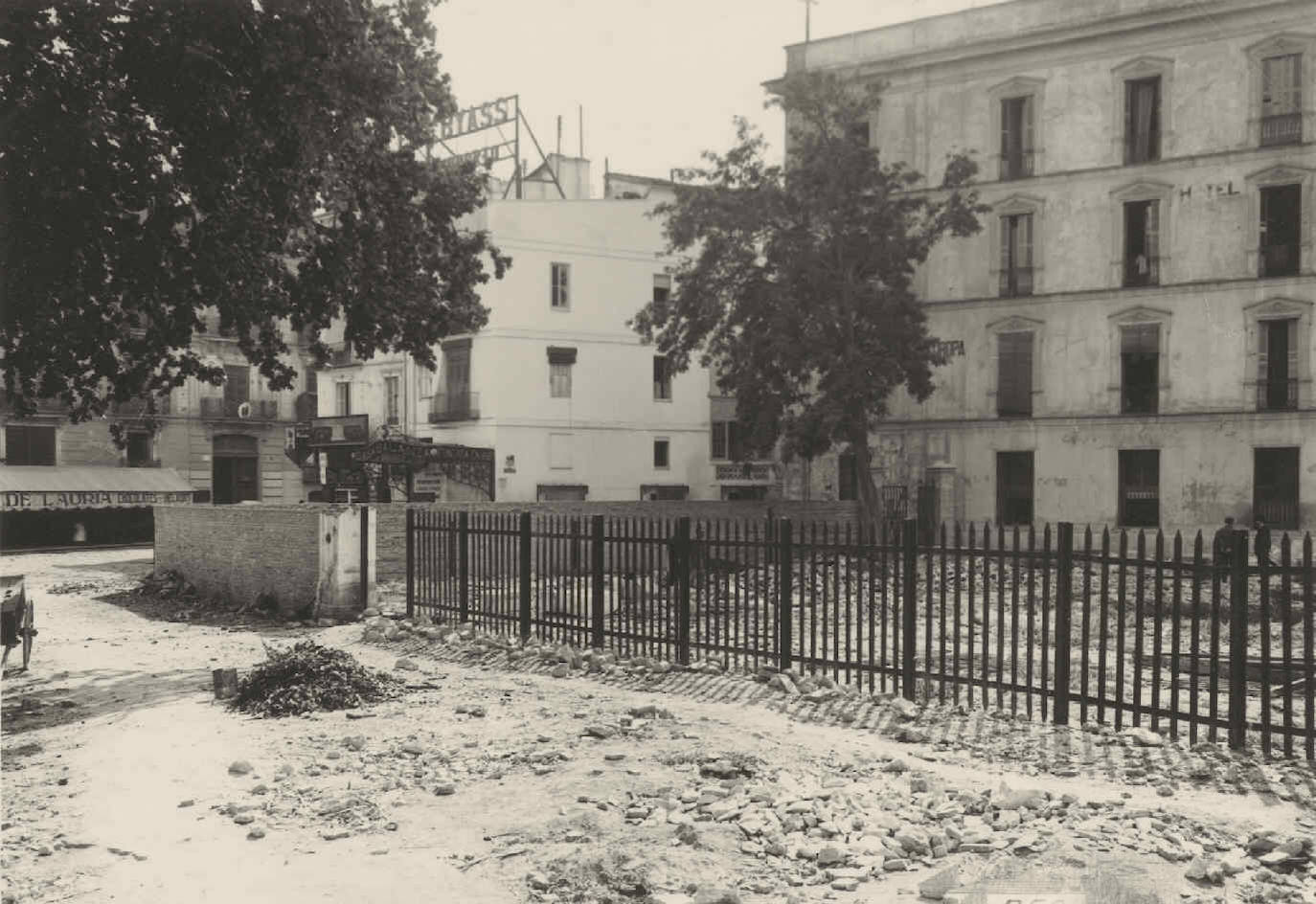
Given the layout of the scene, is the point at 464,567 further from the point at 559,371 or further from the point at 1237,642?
the point at 559,371

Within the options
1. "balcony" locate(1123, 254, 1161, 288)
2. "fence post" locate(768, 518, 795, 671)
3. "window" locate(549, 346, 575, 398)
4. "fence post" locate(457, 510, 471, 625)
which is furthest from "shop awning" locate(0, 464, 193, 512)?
"balcony" locate(1123, 254, 1161, 288)

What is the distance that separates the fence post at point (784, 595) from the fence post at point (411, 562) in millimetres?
6487

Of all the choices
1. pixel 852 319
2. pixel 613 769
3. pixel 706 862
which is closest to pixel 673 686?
pixel 613 769

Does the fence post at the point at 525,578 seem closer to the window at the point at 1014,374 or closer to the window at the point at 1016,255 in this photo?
the window at the point at 1014,374

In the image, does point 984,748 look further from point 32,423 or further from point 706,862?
point 32,423

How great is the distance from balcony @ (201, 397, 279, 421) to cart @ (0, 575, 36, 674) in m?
33.4

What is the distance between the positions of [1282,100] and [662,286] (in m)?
21.7

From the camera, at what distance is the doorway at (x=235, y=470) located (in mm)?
45625

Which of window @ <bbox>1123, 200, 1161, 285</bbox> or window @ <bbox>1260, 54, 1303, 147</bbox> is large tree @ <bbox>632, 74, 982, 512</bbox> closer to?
window @ <bbox>1123, 200, 1161, 285</bbox>

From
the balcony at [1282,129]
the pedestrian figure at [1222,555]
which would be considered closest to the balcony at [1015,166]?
the balcony at [1282,129]

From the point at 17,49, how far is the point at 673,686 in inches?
337

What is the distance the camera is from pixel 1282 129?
31.6 m

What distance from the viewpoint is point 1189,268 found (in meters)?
32.7

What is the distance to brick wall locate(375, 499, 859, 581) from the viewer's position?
21016 millimetres
